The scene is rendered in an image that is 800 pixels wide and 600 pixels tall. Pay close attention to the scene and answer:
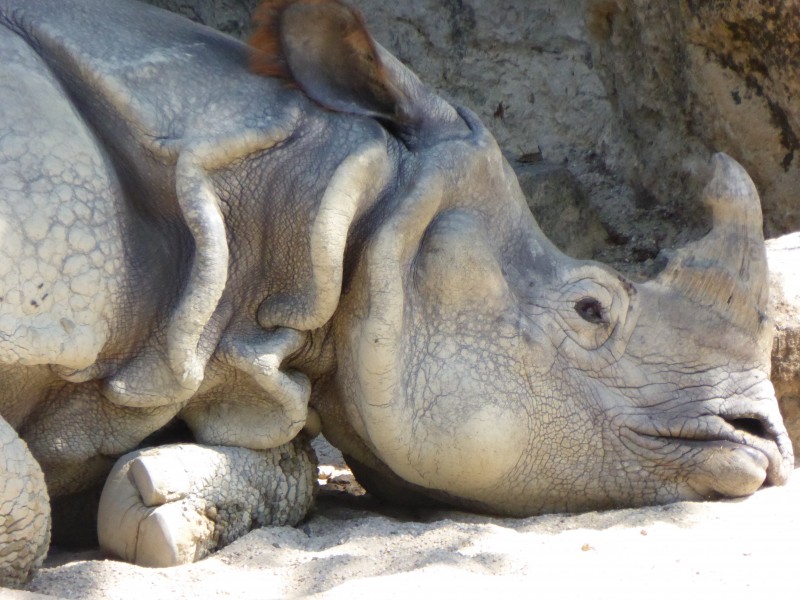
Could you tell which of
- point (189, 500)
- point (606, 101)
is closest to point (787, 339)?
point (606, 101)

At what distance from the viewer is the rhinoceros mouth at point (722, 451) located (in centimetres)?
390

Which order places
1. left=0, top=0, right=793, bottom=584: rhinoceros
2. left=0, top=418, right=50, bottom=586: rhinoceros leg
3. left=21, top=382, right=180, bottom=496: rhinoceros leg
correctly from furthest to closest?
left=21, top=382, right=180, bottom=496: rhinoceros leg, left=0, top=0, right=793, bottom=584: rhinoceros, left=0, top=418, right=50, bottom=586: rhinoceros leg

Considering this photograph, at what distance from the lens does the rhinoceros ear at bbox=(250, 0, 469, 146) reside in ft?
12.9

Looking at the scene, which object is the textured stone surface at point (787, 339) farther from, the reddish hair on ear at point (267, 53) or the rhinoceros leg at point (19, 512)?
the rhinoceros leg at point (19, 512)

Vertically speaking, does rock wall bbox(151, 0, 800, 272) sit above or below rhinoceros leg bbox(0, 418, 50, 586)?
above

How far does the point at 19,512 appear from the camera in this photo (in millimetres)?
3215

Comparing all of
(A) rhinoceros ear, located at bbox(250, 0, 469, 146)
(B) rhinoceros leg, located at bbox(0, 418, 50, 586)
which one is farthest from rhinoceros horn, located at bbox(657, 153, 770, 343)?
(B) rhinoceros leg, located at bbox(0, 418, 50, 586)

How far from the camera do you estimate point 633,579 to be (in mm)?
3051

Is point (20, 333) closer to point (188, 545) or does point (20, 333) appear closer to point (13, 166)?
point (13, 166)

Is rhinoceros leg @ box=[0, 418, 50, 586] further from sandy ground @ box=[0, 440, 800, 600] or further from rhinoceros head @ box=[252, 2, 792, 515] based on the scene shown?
rhinoceros head @ box=[252, 2, 792, 515]

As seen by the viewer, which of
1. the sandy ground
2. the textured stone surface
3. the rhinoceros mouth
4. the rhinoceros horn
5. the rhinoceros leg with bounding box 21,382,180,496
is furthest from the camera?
the textured stone surface

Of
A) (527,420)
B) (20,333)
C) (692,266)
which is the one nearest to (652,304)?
(692,266)

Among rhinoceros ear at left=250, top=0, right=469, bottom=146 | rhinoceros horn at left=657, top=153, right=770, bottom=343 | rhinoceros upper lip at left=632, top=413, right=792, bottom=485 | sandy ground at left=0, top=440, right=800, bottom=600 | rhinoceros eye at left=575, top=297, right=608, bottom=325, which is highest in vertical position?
rhinoceros ear at left=250, top=0, right=469, bottom=146

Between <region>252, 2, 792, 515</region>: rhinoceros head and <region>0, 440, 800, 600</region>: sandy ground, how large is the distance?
0.50ft
